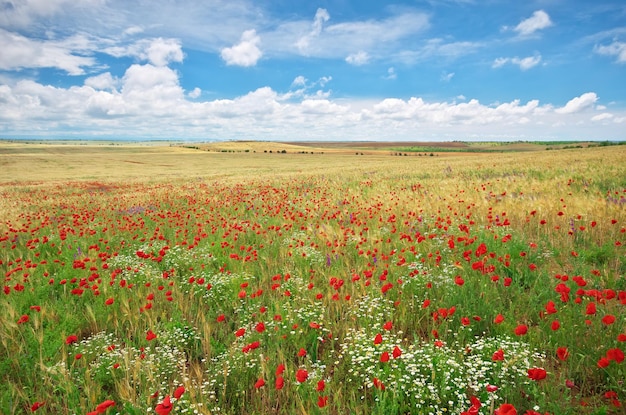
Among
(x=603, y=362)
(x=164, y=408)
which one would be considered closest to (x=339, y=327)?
(x=164, y=408)

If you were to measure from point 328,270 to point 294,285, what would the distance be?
23.5 inches

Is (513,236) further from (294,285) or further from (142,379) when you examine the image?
(142,379)

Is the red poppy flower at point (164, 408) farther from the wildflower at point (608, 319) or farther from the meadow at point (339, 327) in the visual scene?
the wildflower at point (608, 319)

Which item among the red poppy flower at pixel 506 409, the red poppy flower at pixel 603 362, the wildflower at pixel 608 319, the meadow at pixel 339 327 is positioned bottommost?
the meadow at pixel 339 327

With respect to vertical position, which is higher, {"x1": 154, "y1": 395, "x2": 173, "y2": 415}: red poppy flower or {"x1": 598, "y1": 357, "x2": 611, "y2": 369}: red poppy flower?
{"x1": 598, "y1": 357, "x2": 611, "y2": 369}: red poppy flower

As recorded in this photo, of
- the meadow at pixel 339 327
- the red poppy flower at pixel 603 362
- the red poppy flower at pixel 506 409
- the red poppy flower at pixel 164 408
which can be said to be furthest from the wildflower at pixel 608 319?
the red poppy flower at pixel 164 408

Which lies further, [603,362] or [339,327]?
[339,327]

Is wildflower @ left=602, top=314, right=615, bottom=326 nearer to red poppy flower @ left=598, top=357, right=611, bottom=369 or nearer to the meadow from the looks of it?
the meadow

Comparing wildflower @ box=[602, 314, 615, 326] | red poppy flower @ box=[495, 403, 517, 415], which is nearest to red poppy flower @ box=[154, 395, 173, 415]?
red poppy flower @ box=[495, 403, 517, 415]

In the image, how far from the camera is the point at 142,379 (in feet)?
9.52

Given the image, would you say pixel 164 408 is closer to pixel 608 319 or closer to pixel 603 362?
pixel 603 362

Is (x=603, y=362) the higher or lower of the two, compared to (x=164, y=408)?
higher

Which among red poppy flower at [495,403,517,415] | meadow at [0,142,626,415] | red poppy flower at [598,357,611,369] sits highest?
red poppy flower at [598,357,611,369]

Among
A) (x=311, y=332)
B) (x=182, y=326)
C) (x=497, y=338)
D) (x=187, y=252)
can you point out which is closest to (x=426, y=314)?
(x=497, y=338)
